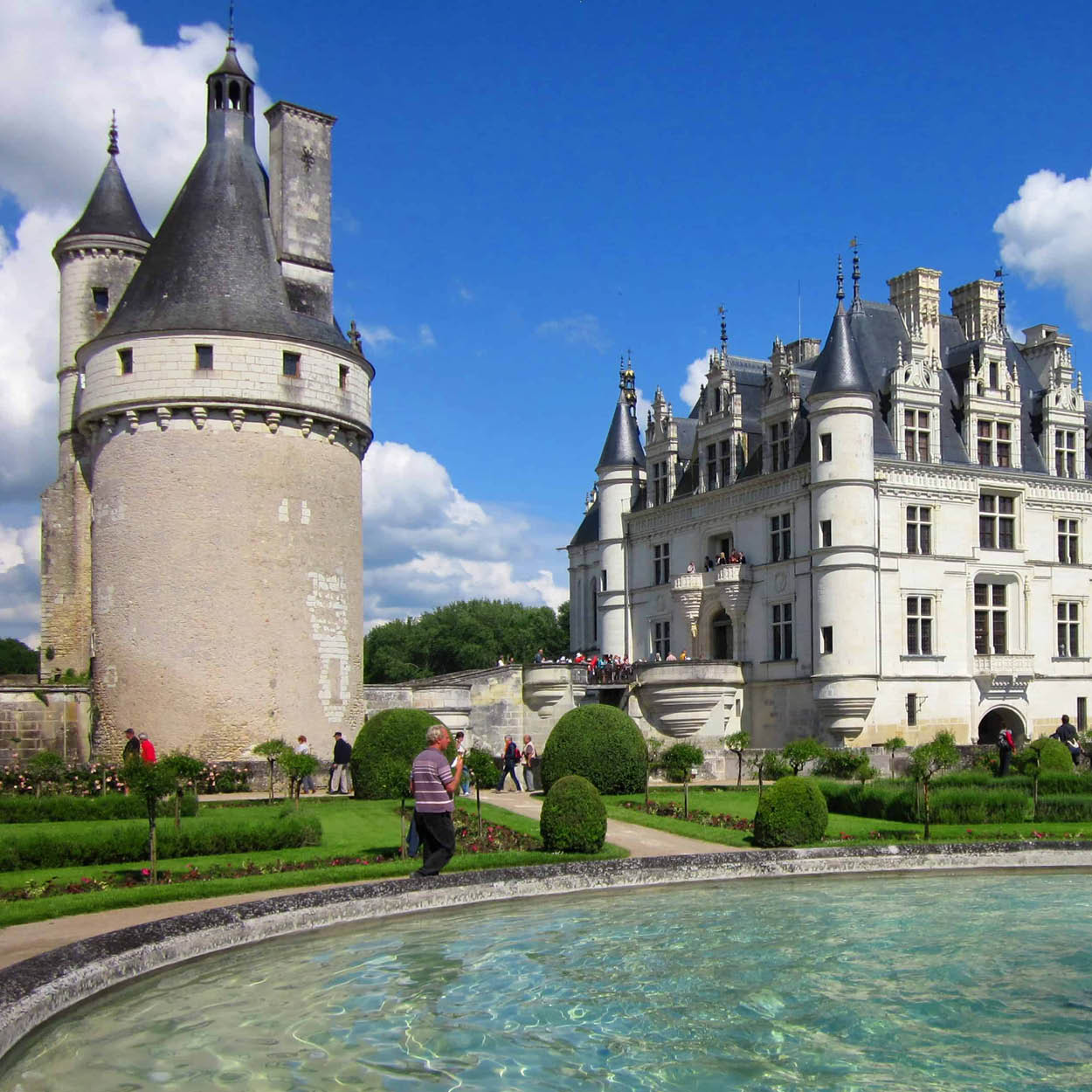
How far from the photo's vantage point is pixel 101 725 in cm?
2880

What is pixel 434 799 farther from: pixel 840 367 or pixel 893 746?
pixel 840 367

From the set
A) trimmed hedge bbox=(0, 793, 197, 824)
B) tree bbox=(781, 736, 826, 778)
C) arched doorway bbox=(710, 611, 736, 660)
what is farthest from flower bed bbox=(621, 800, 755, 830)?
arched doorway bbox=(710, 611, 736, 660)

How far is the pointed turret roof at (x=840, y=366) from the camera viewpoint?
36156mm

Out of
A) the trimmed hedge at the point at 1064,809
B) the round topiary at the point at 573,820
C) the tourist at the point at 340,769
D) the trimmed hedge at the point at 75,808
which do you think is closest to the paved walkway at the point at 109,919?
the round topiary at the point at 573,820

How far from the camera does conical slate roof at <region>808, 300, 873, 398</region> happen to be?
1423 inches

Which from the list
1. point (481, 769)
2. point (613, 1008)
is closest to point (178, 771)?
point (481, 769)

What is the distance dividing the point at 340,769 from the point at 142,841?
11137mm

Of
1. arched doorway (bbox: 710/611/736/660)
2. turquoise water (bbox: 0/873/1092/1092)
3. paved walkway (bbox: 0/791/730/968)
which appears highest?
arched doorway (bbox: 710/611/736/660)

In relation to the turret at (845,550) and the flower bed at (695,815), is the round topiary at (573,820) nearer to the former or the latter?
the flower bed at (695,815)

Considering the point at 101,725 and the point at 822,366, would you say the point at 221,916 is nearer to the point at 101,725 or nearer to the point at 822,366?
the point at 101,725

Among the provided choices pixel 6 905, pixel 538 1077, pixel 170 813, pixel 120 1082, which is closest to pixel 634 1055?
pixel 538 1077

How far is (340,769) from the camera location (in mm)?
27172

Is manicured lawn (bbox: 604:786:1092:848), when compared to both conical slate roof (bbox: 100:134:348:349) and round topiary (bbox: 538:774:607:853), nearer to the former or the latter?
round topiary (bbox: 538:774:607:853)

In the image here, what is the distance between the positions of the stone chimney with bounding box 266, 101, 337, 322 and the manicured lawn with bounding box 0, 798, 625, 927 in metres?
15.1
